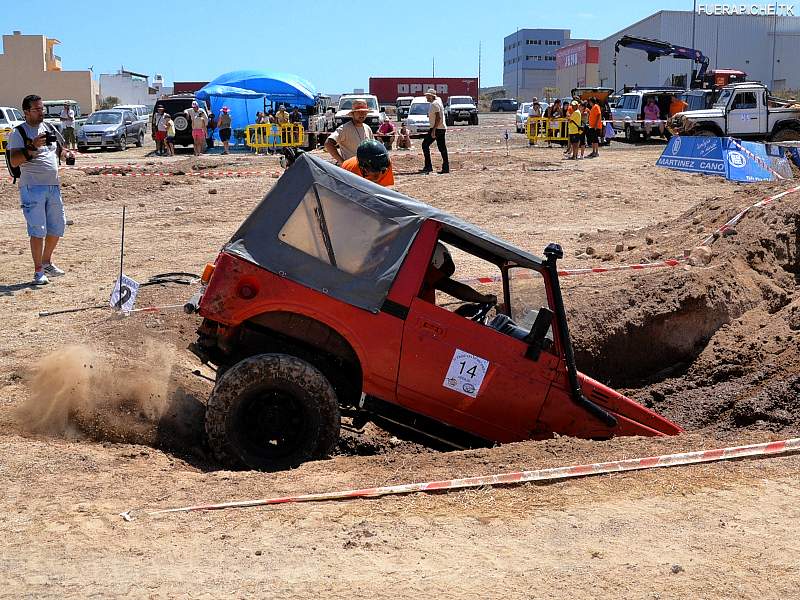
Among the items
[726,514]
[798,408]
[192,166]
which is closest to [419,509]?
[726,514]

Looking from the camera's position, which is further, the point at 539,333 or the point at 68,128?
the point at 68,128

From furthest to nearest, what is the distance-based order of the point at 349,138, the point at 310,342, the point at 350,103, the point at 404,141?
1. the point at 350,103
2. the point at 404,141
3. the point at 349,138
4. the point at 310,342

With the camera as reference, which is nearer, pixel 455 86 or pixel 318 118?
pixel 318 118

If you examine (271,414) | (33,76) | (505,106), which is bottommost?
(271,414)

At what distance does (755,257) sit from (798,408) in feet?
11.5

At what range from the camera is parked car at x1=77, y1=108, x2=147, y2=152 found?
36438 mm

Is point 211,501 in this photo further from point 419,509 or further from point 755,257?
point 755,257

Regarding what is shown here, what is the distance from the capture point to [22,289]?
10.3m

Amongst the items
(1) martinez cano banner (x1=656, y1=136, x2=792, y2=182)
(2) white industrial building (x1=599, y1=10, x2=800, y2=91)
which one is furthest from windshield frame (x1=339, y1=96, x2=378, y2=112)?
(2) white industrial building (x1=599, y1=10, x2=800, y2=91)

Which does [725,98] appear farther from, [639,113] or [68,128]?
[68,128]

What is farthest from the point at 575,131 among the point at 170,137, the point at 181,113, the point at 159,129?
the point at 181,113

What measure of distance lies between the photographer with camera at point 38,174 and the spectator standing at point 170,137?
23478mm

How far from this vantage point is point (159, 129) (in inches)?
1310

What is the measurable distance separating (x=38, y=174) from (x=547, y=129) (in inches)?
1029
